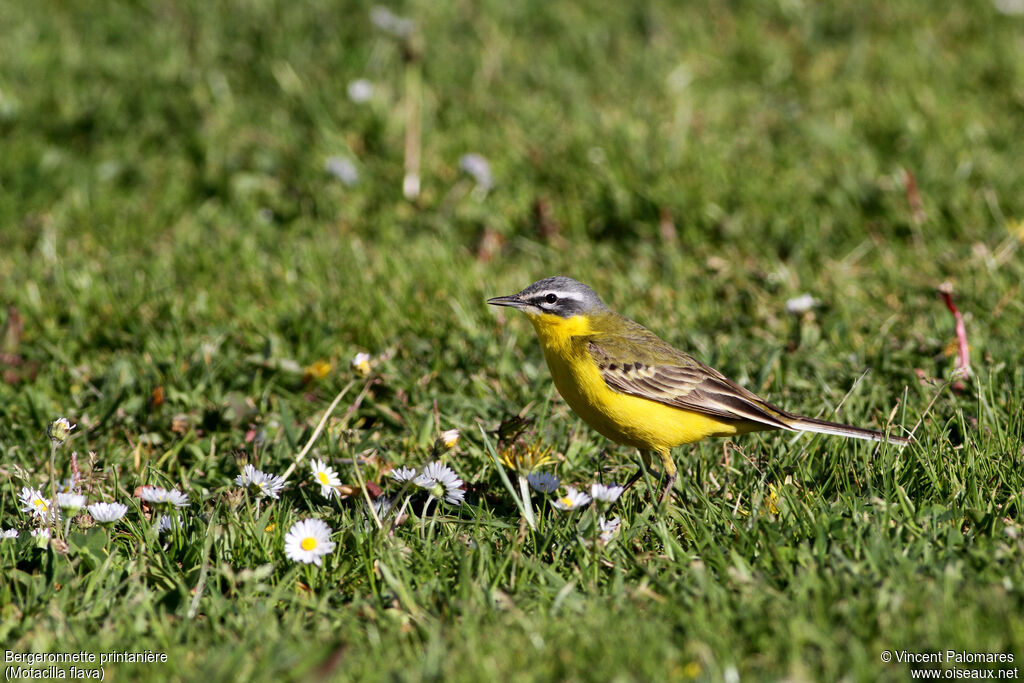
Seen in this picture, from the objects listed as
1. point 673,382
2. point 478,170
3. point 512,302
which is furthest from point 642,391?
point 478,170

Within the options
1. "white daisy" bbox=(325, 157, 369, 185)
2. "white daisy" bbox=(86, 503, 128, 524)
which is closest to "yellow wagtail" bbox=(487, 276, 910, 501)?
"white daisy" bbox=(86, 503, 128, 524)

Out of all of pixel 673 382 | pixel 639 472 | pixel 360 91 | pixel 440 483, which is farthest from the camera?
pixel 360 91

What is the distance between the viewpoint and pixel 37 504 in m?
4.61

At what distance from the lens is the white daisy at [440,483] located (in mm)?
4637

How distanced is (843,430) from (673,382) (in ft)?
2.95

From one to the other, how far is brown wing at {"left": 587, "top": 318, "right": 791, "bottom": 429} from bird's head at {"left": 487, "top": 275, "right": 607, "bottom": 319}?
25 centimetres

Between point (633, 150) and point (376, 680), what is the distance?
19.3 feet

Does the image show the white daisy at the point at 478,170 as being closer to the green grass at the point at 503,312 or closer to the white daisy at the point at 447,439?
the green grass at the point at 503,312

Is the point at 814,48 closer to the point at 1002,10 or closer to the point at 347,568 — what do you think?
the point at 1002,10

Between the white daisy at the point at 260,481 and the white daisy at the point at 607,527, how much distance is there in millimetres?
1413

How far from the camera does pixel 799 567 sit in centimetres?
411

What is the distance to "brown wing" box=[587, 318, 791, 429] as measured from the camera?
5191mm

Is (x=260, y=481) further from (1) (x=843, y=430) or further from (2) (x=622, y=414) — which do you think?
(1) (x=843, y=430)

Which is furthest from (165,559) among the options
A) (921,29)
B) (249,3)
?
(921,29)
